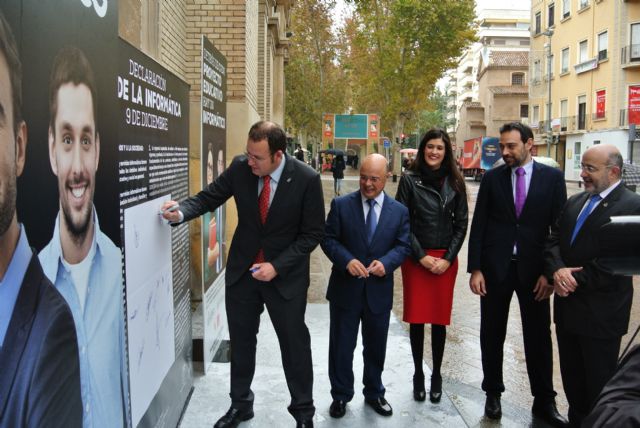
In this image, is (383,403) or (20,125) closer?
(20,125)

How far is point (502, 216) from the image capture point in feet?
14.0

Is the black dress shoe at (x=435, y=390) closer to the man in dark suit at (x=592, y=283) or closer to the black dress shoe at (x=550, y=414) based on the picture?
the black dress shoe at (x=550, y=414)

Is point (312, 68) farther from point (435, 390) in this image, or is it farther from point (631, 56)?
point (435, 390)

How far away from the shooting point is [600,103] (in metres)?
40.2

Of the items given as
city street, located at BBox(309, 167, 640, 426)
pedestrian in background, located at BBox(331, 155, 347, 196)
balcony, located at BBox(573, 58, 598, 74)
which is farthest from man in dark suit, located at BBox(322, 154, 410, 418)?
balcony, located at BBox(573, 58, 598, 74)

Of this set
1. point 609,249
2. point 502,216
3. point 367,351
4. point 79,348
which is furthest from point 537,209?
point 79,348

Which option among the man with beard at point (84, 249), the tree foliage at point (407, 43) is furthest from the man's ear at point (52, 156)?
the tree foliage at point (407, 43)

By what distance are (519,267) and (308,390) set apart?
5.75ft

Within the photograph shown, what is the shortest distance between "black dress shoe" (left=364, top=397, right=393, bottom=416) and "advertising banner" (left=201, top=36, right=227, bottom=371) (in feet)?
4.69

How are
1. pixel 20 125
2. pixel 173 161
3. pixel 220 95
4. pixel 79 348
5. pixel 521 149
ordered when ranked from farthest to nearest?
pixel 220 95 < pixel 521 149 < pixel 173 161 < pixel 79 348 < pixel 20 125

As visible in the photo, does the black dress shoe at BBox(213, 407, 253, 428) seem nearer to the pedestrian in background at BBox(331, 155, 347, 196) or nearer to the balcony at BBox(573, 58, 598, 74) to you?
the pedestrian in background at BBox(331, 155, 347, 196)

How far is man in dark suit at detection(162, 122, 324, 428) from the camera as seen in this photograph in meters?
3.73

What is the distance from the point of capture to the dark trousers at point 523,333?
4.27m

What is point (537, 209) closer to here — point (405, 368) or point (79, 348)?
point (405, 368)
